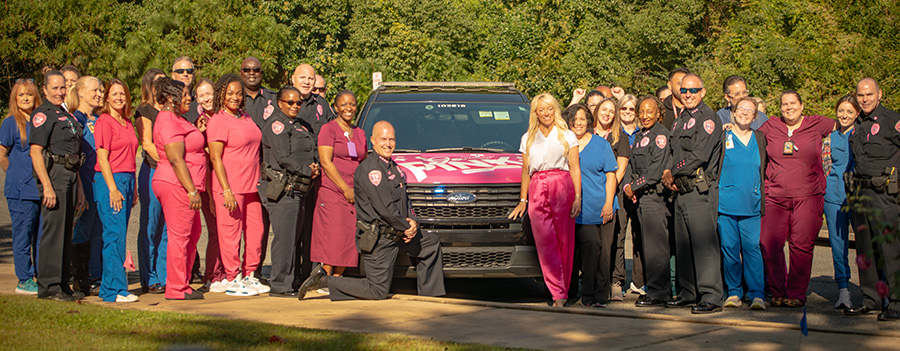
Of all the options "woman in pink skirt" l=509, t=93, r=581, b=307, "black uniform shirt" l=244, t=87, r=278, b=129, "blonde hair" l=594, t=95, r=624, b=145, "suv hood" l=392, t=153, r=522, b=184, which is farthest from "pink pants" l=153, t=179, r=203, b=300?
"blonde hair" l=594, t=95, r=624, b=145

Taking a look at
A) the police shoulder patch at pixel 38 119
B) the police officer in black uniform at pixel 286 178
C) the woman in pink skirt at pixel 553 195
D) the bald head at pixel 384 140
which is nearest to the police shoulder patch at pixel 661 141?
the woman in pink skirt at pixel 553 195

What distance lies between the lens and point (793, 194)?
8352 mm

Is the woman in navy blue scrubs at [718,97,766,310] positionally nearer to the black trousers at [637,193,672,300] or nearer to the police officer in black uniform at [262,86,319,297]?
the black trousers at [637,193,672,300]

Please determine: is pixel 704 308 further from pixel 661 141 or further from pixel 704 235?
pixel 661 141

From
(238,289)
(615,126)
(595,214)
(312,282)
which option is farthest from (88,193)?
(615,126)

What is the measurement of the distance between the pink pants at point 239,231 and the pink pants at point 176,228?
373mm

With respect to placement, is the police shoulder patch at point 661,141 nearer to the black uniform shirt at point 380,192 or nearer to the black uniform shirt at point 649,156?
the black uniform shirt at point 649,156

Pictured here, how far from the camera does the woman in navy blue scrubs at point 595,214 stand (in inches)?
333

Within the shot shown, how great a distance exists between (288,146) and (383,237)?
125 centimetres

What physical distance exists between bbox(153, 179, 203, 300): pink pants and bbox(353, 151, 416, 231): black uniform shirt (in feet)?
4.61

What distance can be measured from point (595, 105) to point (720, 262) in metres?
2.35

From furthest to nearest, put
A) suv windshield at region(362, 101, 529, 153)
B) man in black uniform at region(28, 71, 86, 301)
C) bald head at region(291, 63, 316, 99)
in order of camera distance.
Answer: bald head at region(291, 63, 316, 99)
suv windshield at region(362, 101, 529, 153)
man in black uniform at region(28, 71, 86, 301)

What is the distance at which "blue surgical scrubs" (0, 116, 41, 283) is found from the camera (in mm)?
8047

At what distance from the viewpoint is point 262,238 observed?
873 cm
